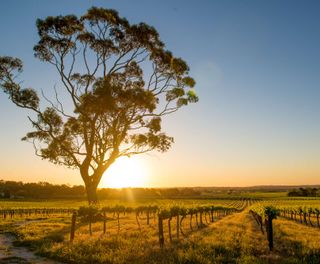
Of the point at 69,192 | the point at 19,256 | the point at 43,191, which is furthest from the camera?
the point at 69,192

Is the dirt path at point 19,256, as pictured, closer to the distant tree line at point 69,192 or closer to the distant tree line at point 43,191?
the distant tree line at point 69,192

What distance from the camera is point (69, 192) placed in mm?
149250

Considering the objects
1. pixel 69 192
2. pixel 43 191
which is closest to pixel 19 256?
pixel 43 191

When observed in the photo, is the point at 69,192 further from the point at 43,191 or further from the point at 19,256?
the point at 19,256

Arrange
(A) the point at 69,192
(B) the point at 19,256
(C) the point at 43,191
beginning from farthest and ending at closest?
(A) the point at 69,192 < (C) the point at 43,191 < (B) the point at 19,256

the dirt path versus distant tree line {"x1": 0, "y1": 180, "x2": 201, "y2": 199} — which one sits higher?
distant tree line {"x1": 0, "y1": 180, "x2": 201, "y2": 199}

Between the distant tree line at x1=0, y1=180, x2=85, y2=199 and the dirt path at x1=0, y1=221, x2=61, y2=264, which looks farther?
the distant tree line at x1=0, y1=180, x2=85, y2=199

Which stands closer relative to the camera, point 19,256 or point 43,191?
point 19,256

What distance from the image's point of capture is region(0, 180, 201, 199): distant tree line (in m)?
138

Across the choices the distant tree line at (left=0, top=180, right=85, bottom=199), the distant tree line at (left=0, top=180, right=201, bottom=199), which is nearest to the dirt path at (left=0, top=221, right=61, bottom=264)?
the distant tree line at (left=0, top=180, right=201, bottom=199)

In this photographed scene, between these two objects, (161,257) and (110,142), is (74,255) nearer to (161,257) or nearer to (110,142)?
(161,257)

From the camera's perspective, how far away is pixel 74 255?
1617cm

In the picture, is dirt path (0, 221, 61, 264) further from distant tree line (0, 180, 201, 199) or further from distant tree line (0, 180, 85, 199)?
distant tree line (0, 180, 85, 199)

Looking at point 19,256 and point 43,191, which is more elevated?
point 43,191
